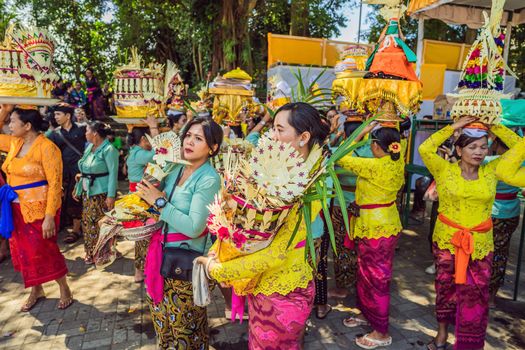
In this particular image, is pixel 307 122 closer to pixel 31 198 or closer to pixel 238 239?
pixel 238 239

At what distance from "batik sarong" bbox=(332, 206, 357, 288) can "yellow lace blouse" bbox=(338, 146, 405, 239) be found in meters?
0.83

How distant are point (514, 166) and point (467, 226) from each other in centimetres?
58

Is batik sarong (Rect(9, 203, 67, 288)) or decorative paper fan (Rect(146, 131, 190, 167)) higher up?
decorative paper fan (Rect(146, 131, 190, 167))

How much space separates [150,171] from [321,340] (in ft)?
7.46

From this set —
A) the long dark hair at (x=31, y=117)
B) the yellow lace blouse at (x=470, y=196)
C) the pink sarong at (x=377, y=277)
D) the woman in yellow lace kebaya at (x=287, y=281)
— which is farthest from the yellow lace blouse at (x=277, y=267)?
the long dark hair at (x=31, y=117)

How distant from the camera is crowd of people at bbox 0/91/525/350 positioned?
6.28 feet

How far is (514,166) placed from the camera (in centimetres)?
277

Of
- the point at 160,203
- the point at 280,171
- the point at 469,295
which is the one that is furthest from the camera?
the point at 469,295

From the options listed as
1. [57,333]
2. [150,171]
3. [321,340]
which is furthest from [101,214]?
[321,340]

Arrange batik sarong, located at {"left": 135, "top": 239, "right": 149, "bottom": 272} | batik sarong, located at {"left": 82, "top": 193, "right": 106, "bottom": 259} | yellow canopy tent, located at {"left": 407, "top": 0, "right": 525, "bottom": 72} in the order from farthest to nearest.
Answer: yellow canopy tent, located at {"left": 407, "top": 0, "right": 525, "bottom": 72} → batik sarong, located at {"left": 82, "top": 193, "right": 106, "bottom": 259} → batik sarong, located at {"left": 135, "top": 239, "right": 149, "bottom": 272}

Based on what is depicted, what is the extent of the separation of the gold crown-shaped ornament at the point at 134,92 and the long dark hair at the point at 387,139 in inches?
80.8

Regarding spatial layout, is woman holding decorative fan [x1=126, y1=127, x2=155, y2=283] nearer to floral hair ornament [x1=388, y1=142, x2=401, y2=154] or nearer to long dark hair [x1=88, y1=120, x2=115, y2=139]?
long dark hair [x1=88, y1=120, x2=115, y2=139]

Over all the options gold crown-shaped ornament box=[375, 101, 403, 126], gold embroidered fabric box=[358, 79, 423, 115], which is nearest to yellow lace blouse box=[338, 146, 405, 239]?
gold crown-shaped ornament box=[375, 101, 403, 126]

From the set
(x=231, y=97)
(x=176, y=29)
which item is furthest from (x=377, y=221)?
(x=176, y=29)
